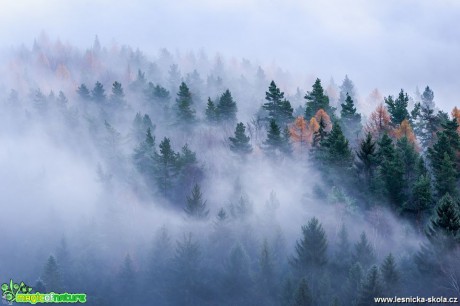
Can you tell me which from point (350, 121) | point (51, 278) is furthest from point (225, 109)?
point (51, 278)

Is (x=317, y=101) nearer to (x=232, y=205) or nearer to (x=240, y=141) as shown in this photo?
(x=240, y=141)

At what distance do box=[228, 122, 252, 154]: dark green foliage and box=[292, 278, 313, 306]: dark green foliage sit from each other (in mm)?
28754

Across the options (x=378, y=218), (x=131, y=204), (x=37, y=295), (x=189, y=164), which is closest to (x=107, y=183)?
(x=131, y=204)

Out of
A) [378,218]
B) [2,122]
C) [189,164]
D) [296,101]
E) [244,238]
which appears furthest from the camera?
[296,101]

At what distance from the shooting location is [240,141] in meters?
72.9

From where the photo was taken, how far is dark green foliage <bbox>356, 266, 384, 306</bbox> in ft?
143

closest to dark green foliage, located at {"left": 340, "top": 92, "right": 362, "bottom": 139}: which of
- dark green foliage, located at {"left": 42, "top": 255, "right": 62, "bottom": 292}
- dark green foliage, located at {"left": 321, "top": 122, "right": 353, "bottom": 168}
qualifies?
dark green foliage, located at {"left": 321, "top": 122, "right": 353, "bottom": 168}

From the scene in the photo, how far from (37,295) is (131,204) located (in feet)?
70.8

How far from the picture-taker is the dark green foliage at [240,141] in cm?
7262

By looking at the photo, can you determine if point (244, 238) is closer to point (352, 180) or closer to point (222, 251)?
point (222, 251)

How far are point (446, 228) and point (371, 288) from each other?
26.8ft

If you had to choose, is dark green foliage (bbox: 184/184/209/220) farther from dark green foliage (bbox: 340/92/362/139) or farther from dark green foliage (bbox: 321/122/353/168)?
dark green foliage (bbox: 340/92/362/139)

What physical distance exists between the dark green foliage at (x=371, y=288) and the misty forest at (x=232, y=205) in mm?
87

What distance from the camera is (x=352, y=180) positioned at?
60281 millimetres
